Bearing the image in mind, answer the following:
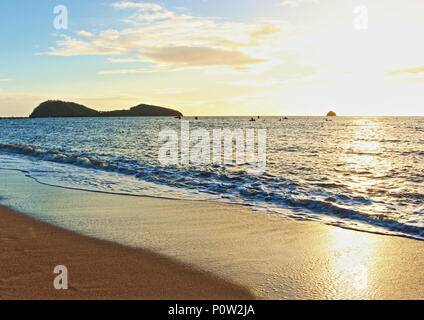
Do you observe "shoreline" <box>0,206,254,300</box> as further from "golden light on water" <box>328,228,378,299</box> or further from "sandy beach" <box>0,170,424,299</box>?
"golden light on water" <box>328,228,378,299</box>

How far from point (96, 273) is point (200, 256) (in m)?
1.74

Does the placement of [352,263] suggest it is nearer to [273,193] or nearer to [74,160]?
[273,193]

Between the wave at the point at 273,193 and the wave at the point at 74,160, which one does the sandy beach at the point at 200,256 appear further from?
the wave at the point at 74,160

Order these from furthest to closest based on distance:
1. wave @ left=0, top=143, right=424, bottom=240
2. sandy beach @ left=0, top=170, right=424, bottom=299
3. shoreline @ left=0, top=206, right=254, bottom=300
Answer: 1. wave @ left=0, top=143, right=424, bottom=240
2. sandy beach @ left=0, top=170, right=424, bottom=299
3. shoreline @ left=0, top=206, right=254, bottom=300

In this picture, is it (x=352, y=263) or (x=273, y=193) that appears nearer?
(x=352, y=263)

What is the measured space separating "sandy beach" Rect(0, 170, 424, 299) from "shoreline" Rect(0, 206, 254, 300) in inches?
0.5

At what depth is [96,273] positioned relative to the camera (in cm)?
500

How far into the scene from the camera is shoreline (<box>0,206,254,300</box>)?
4383 mm

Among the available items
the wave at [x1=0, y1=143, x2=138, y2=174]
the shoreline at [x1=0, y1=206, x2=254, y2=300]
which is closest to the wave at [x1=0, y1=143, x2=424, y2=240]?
the wave at [x1=0, y1=143, x2=138, y2=174]

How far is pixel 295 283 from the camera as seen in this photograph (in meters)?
4.86

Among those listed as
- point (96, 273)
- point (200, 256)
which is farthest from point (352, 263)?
point (96, 273)

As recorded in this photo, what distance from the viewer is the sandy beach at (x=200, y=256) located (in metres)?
4.59

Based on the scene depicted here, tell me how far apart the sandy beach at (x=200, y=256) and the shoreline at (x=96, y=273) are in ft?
0.04

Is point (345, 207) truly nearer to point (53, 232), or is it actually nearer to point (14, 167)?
point (53, 232)
